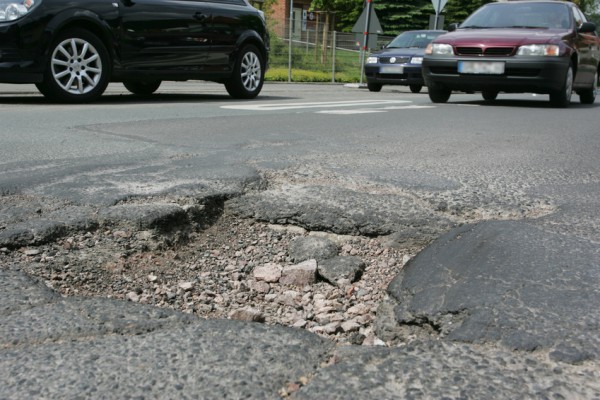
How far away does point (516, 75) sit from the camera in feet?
29.7

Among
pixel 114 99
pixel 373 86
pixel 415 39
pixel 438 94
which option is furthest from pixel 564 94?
pixel 415 39

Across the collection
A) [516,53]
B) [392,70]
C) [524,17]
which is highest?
[524,17]

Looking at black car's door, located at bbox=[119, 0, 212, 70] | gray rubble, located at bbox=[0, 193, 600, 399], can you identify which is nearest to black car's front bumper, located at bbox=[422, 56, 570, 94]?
black car's door, located at bbox=[119, 0, 212, 70]

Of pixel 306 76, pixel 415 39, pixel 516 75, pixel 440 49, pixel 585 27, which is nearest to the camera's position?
pixel 516 75

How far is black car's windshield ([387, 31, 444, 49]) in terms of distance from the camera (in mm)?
16375

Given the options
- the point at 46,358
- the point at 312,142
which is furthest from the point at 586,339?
the point at 312,142

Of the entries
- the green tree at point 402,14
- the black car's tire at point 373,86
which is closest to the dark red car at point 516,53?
the black car's tire at point 373,86

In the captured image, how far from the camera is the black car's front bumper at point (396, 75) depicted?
50.3ft

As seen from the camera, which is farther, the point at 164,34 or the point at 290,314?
the point at 164,34

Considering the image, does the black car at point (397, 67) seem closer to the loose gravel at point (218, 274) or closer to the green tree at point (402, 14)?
the loose gravel at point (218, 274)

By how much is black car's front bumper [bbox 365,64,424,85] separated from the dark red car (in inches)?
191

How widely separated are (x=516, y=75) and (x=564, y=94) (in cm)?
97

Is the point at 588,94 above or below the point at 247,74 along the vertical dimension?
below

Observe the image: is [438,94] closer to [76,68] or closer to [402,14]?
[76,68]
